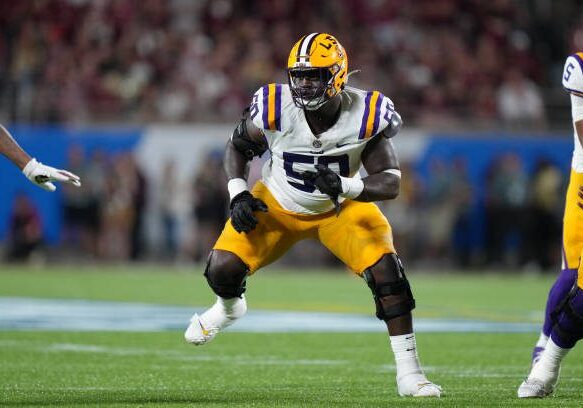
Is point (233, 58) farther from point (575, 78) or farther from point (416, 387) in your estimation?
point (416, 387)

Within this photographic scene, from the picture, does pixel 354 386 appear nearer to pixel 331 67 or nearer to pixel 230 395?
pixel 230 395

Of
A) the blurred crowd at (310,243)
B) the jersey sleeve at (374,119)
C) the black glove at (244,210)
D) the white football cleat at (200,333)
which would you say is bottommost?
the blurred crowd at (310,243)

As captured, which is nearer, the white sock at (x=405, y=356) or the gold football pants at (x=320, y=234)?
the white sock at (x=405, y=356)

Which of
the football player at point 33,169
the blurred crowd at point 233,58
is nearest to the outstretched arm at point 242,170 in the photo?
the football player at point 33,169

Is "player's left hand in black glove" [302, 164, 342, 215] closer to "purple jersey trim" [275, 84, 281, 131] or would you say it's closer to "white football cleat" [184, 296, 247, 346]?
"purple jersey trim" [275, 84, 281, 131]

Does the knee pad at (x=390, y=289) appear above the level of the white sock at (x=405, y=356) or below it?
above

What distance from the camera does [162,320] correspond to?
9086mm

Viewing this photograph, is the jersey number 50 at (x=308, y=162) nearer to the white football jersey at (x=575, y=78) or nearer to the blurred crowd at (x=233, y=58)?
the white football jersey at (x=575, y=78)

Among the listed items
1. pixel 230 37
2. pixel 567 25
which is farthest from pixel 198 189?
pixel 567 25

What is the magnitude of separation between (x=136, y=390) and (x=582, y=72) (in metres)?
2.35

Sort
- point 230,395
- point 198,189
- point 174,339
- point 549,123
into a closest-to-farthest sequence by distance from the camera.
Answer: point 230,395, point 174,339, point 198,189, point 549,123

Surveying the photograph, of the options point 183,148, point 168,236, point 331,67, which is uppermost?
point 331,67

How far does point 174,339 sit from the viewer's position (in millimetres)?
7809

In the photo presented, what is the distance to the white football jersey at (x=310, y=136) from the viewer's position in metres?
5.39
